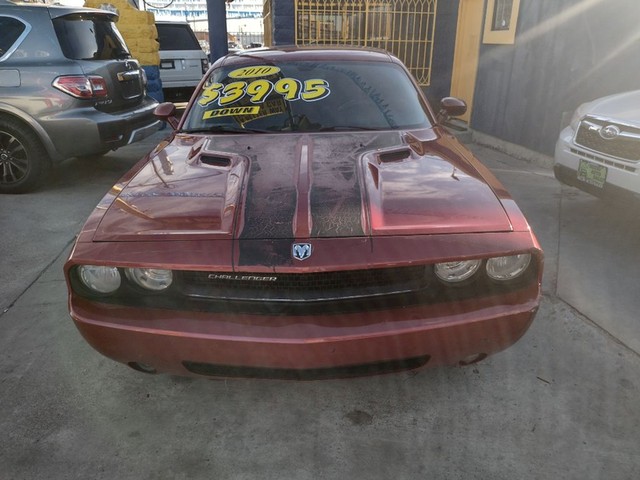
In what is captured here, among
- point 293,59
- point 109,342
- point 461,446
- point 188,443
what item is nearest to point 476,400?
point 461,446

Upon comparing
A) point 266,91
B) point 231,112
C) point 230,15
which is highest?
point 266,91

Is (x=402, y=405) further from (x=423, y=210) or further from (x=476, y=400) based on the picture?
(x=423, y=210)

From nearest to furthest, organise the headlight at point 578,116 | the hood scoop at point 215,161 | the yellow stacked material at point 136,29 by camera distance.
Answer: the hood scoop at point 215,161
the headlight at point 578,116
the yellow stacked material at point 136,29

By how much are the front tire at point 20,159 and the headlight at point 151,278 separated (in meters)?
4.12

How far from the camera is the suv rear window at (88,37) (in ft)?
17.6

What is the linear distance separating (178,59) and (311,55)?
8.59m

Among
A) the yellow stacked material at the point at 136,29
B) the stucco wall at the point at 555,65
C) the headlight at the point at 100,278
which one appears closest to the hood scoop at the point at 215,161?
the headlight at the point at 100,278

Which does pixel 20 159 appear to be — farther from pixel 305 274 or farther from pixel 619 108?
pixel 619 108

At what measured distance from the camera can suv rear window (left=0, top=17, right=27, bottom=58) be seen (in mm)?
5246

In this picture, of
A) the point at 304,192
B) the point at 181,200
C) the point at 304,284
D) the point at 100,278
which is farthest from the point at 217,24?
the point at 304,284

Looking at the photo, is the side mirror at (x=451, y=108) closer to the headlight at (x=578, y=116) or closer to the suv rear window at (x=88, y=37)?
the headlight at (x=578, y=116)

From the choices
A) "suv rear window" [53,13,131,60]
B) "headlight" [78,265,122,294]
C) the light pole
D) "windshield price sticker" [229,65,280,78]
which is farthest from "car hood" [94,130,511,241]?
the light pole

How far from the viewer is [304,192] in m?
2.22

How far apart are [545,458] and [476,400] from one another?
0.40 meters
